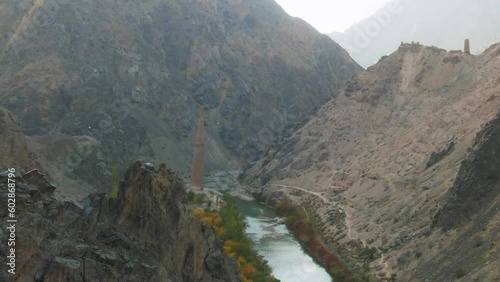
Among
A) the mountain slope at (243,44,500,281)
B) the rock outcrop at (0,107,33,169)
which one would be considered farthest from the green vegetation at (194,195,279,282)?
the rock outcrop at (0,107,33,169)

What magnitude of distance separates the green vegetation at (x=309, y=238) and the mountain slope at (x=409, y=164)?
1.58 metres

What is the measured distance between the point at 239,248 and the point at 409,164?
29372 mm

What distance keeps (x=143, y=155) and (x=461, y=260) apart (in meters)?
80.7

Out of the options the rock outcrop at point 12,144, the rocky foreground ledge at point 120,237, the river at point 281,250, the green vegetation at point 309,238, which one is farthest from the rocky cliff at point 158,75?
the rocky foreground ledge at point 120,237

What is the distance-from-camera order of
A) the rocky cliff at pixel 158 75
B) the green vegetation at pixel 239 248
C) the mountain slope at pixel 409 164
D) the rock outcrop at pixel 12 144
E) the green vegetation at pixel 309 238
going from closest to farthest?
the green vegetation at pixel 239 248 → the mountain slope at pixel 409 164 → the rock outcrop at pixel 12 144 → the green vegetation at pixel 309 238 → the rocky cliff at pixel 158 75

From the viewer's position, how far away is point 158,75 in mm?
138000

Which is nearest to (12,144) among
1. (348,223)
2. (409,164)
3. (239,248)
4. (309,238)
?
(239,248)

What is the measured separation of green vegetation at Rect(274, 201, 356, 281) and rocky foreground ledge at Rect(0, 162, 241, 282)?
67.8 ft

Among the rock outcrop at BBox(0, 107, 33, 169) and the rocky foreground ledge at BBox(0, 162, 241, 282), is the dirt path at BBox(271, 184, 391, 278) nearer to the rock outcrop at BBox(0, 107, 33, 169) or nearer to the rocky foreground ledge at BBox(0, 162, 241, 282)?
the rocky foreground ledge at BBox(0, 162, 241, 282)

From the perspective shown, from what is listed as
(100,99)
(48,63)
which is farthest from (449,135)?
(48,63)

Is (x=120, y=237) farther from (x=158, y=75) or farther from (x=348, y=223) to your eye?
(x=158, y=75)

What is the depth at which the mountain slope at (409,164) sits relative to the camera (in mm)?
42875

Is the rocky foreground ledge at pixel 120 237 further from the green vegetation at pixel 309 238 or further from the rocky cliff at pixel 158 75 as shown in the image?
the rocky cliff at pixel 158 75

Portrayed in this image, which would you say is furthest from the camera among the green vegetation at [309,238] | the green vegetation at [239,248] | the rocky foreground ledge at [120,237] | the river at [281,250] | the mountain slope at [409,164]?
the river at [281,250]
